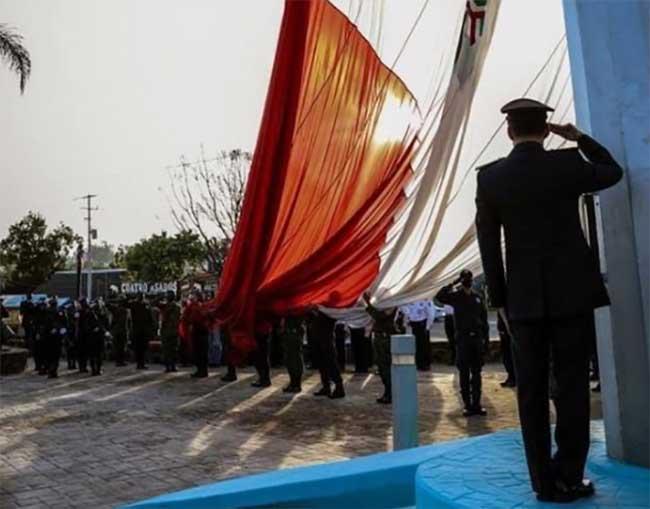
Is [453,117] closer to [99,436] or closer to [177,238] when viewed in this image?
[99,436]

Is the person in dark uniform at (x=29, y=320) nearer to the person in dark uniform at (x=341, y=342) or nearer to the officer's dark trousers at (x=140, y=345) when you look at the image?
the officer's dark trousers at (x=140, y=345)

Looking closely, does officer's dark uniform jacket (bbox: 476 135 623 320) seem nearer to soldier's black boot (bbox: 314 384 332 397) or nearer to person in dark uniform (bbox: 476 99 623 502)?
person in dark uniform (bbox: 476 99 623 502)

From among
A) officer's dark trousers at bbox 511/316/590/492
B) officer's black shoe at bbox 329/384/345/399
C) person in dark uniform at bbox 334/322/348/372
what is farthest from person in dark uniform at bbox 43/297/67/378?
officer's dark trousers at bbox 511/316/590/492

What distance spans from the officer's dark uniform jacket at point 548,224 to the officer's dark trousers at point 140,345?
12.7 m

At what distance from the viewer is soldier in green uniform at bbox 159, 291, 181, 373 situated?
532 inches

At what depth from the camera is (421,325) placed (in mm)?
12617

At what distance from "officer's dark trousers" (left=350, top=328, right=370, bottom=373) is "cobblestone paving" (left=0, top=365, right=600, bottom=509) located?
0.86m

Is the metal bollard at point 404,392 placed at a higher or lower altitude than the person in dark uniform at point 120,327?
lower

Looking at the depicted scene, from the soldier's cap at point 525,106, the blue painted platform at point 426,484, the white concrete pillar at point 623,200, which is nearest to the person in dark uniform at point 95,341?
the blue painted platform at point 426,484

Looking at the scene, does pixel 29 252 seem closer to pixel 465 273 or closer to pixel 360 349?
pixel 360 349

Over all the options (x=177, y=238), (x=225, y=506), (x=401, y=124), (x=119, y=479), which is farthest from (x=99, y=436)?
(x=177, y=238)

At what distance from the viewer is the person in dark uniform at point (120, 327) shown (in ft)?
49.6

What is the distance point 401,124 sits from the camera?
4.61 metres

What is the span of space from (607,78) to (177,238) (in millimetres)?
42945
